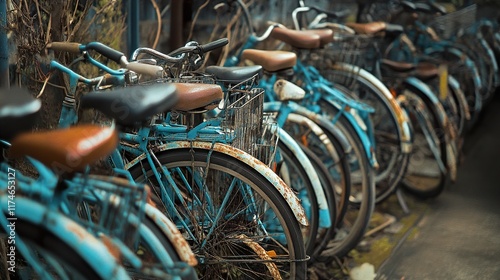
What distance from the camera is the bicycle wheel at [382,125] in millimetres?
4895

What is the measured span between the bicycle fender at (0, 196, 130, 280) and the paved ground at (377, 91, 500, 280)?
2657mm

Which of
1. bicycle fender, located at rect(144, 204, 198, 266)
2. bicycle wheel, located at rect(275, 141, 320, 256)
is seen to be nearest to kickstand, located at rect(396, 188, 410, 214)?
bicycle wheel, located at rect(275, 141, 320, 256)

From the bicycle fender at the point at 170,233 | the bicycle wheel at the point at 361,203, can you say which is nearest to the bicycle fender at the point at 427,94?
the bicycle wheel at the point at 361,203

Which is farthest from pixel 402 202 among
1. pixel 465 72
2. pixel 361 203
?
pixel 465 72

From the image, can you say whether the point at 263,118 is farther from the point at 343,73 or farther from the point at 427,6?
the point at 427,6

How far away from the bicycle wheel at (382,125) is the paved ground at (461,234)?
421 millimetres

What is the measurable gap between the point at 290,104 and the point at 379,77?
143 cm

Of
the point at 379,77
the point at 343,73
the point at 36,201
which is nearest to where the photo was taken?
the point at 36,201

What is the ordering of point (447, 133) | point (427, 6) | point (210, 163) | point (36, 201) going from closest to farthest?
point (36, 201) → point (210, 163) → point (447, 133) → point (427, 6)

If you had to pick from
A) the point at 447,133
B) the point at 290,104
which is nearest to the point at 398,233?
the point at 447,133

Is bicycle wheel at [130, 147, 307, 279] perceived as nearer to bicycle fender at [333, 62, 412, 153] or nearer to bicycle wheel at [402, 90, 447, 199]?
bicycle fender at [333, 62, 412, 153]

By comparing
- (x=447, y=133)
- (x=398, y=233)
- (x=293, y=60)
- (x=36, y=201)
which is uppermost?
(x=293, y=60)

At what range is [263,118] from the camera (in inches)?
137

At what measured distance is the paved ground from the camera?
433 cm
